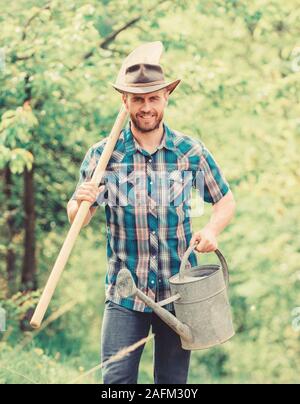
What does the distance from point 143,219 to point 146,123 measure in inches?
14.3

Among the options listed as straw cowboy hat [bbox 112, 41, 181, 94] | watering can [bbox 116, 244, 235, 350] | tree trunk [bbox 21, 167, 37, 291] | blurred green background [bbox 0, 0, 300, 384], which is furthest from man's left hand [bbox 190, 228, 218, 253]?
tree trunk [bbox 21, 167, 37, 291]

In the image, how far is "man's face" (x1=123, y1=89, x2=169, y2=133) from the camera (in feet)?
10.2

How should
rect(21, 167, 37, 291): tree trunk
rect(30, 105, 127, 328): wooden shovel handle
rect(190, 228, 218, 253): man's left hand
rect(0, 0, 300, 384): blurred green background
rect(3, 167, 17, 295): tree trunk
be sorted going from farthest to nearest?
rect(3, 167, 17, 295): tree trunk
rect(21, 167, 37, 291): tree trunk
rect(0, 0, 300, 384): blurred green background
rect(190, 228, 218, 253): man's left hand
rect(30, 105, 127, 328): wooden shovel handle

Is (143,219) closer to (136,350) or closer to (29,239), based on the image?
(136,350)

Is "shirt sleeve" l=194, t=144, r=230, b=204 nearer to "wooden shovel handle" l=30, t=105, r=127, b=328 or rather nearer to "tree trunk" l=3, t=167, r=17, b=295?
"wooden shovel handle" l=30, t=105, r=127, b=328

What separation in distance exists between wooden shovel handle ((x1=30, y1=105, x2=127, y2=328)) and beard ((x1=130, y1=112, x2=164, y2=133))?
11 centimetres

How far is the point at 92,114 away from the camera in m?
6.40

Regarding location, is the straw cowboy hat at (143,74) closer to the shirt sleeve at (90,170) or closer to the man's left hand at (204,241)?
the shirt sleeve at (90,170)

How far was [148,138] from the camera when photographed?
3227mm

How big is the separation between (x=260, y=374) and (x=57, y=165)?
328cm

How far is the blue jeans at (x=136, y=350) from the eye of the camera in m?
3.16

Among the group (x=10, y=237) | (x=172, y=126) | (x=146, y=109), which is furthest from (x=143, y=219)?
(x=10, y=237)

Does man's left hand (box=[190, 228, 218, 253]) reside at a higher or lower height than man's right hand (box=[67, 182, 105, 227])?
lower
